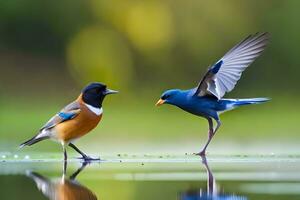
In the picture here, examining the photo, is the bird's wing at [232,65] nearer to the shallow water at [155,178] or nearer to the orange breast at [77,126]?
the shallow water at [155,178]

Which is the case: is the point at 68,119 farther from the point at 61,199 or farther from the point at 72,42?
the point at 72,42

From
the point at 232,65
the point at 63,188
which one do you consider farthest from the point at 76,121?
the point at 63,188

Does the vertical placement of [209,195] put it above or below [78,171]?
above

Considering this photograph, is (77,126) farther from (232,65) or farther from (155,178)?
(155,178)

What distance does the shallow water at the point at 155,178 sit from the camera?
5398 millimetres

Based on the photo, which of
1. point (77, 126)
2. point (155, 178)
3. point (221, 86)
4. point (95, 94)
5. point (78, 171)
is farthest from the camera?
point (221, 86)

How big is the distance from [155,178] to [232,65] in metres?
2.93

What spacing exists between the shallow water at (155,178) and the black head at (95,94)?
539mm

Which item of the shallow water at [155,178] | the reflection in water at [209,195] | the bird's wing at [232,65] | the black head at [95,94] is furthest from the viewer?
the bird's wing at [232,65]

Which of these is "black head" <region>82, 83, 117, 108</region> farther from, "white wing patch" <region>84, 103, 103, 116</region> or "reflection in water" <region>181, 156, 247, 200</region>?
A: "reflection in water" <region>181, 156, 247, 200</region>

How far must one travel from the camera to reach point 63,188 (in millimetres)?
5703

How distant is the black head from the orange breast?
15 cm

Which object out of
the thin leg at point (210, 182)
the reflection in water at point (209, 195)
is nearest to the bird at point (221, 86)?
the thin leg at point (210, 182)

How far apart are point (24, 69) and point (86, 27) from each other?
166 cm
